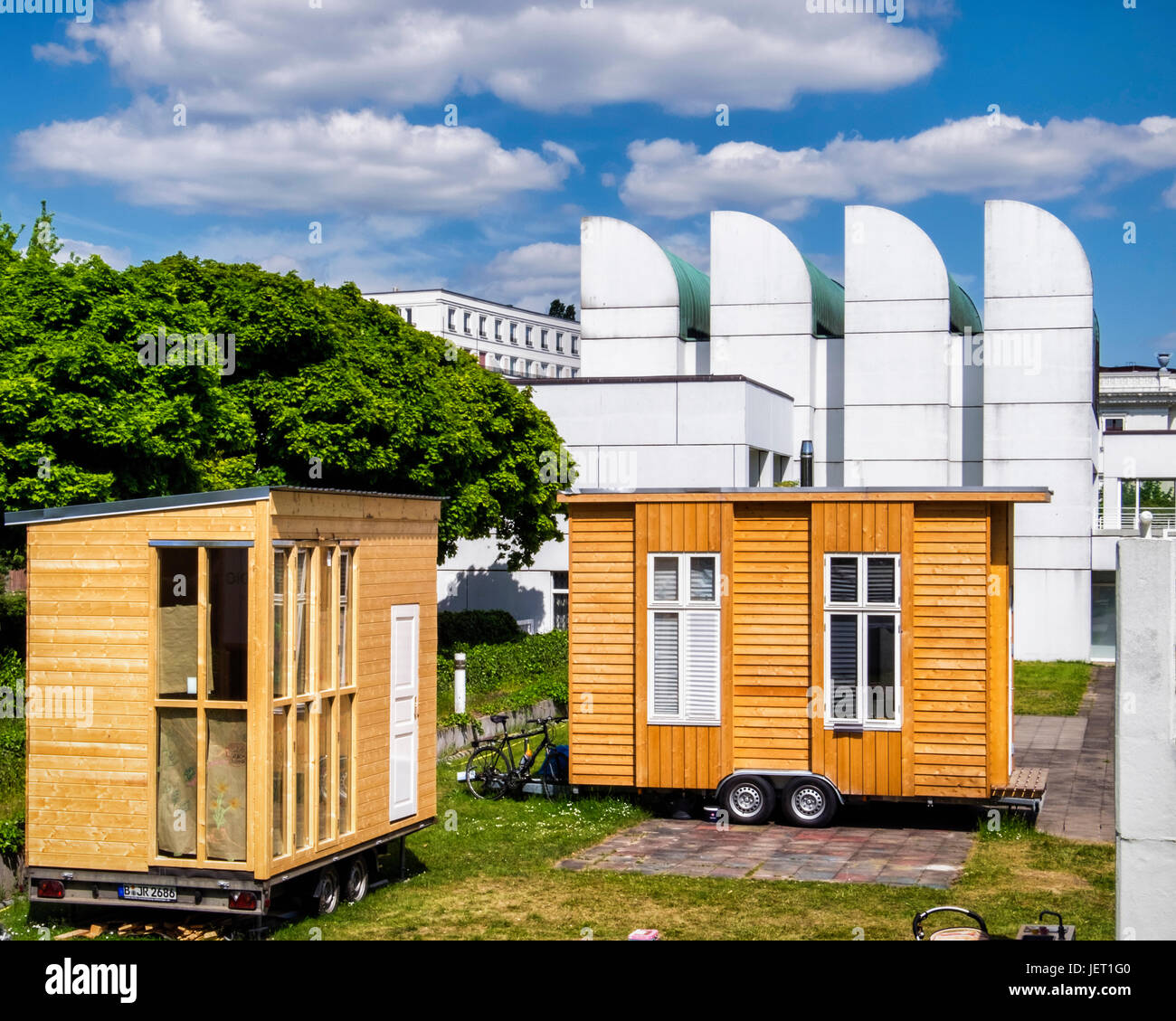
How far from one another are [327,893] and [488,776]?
22.6 ft

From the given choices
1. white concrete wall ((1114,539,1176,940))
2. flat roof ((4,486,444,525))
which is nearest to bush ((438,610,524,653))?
flat roof ((4,486,444,525))

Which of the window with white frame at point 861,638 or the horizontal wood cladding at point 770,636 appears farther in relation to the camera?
the horizontal wood cladding at point 770,636

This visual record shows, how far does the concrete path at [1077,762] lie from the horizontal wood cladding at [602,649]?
18.3 feet

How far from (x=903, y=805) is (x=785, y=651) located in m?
3.03

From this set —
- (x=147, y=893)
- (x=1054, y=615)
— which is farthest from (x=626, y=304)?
(x=147, y=893)

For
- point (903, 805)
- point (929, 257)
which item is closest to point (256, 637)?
point (903, 805)

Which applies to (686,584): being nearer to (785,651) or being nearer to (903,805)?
(785,651)

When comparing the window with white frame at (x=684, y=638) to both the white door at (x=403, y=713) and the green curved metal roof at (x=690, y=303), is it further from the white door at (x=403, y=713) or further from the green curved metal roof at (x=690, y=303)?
the green curved metal roof at (x=690, y=303)

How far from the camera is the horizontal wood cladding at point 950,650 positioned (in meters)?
17.6

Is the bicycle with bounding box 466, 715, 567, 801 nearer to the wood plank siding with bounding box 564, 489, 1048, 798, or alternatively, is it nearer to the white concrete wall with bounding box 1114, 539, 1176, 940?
the wood plank siding with bounding box 564, 489, 1048, 798

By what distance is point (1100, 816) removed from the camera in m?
19.3

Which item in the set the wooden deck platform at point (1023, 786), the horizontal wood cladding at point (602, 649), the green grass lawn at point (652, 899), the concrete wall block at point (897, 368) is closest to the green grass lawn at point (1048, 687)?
the concrete wall block at point (897, 368)

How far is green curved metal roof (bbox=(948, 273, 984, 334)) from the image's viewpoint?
48.8m
